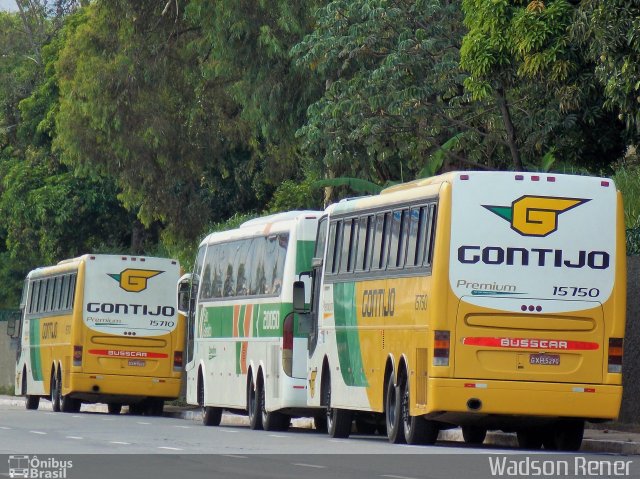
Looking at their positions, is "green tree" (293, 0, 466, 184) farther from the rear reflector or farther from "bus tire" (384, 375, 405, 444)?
the rear reflector

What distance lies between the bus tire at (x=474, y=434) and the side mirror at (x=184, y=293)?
10.0 meters

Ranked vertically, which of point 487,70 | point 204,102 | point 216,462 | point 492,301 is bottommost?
point 216,462

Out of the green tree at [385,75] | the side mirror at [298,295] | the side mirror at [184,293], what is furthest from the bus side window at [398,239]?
the side mirror at [184,293]

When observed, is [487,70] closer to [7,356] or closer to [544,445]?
[544,445]

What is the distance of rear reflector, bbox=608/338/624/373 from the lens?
742 inches

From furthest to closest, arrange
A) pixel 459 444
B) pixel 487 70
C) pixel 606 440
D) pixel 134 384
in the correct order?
pixel 134 384 → pixel 487 70 → pixel 459 444 → pixel 606 440

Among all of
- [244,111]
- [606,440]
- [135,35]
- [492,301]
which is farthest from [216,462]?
[135,35]

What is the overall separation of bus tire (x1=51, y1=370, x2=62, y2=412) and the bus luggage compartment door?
58.1 ft

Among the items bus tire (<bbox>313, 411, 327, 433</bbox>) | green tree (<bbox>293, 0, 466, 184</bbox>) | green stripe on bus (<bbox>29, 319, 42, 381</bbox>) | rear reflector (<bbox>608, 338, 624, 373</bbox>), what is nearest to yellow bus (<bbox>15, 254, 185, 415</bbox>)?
green stripe on bus (<bbox>29, 319, 42, 381</bbox>)

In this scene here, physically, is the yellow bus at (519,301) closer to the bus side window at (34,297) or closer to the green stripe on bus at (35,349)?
the green stripe on bus at (35,349)

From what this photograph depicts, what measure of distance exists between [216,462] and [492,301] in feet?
12.9

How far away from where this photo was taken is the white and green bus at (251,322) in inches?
981

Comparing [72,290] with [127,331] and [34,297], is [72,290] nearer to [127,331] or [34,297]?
[127,331]

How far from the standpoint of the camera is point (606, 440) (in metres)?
20.1
